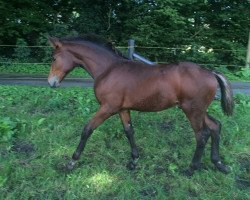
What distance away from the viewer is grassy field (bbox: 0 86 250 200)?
4508mm

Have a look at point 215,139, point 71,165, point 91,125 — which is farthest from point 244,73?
point 71,165

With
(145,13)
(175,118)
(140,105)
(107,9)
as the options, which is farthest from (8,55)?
(140,105)

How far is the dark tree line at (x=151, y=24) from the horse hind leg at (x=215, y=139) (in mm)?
10556

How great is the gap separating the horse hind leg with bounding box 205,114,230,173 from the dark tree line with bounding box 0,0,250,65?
10556 millimetres

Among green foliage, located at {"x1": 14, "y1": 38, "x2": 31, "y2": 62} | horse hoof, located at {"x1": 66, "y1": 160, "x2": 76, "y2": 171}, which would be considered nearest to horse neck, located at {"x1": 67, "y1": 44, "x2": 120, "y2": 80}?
horse hoof, located at {"x1": 66, "y1": 160, "x2": 76, "y2": 171}

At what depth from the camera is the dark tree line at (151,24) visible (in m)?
15.5

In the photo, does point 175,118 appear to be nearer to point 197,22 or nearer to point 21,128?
point 21,128

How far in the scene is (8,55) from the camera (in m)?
15.6

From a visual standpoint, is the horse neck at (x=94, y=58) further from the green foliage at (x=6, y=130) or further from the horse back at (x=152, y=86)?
the green foliage at (x=6, y=130)

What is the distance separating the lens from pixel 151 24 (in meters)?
15.5

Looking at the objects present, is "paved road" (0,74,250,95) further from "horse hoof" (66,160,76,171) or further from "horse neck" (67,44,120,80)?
"horse hoof" (66,160,76,171)

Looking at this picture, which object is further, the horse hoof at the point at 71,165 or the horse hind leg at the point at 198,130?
the horse hoof at the point at 71,165

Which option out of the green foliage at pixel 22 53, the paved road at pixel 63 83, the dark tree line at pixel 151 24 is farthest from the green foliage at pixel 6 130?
the dark tree line at pixel 151 24

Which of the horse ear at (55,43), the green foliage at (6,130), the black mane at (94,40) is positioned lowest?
the green foliage at (6,130)
